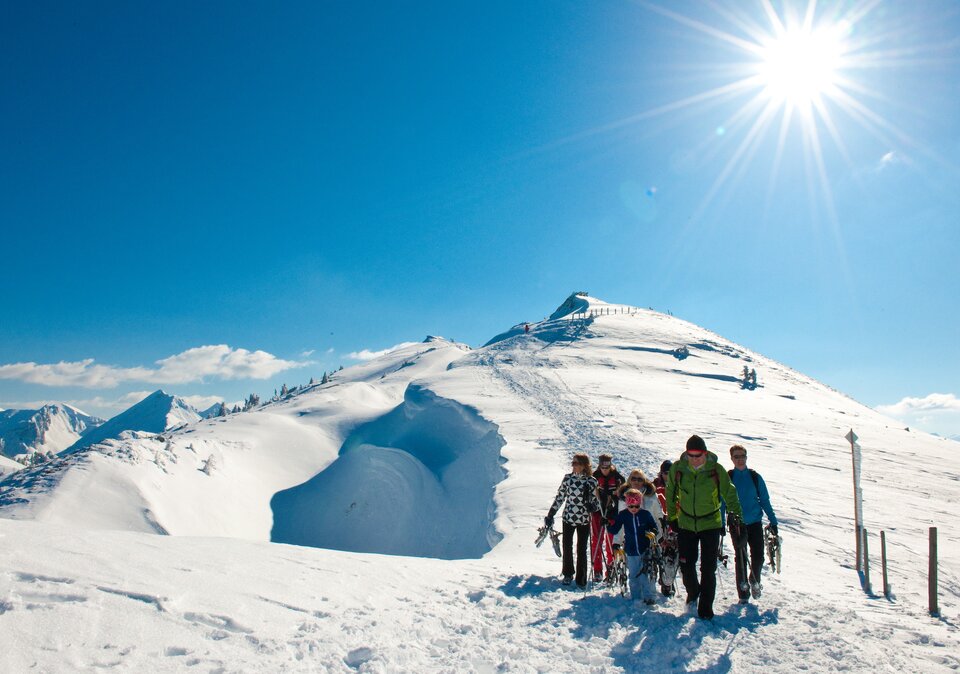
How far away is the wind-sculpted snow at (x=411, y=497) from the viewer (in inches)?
893

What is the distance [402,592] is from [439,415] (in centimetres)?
2927

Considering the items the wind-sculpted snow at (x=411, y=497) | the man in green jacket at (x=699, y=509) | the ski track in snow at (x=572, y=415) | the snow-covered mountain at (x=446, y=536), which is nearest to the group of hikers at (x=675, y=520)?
the man in green jacket at (x=699, y=509)

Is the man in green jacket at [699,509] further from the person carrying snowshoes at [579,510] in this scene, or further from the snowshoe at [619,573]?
the person carrying snowshoes at [579,510]

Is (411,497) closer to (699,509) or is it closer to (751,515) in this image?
(751,515)

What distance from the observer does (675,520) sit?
24.6 feet

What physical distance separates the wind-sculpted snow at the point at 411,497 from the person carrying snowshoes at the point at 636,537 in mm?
10843

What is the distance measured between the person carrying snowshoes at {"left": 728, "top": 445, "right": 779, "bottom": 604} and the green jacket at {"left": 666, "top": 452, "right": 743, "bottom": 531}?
1052 millimetres

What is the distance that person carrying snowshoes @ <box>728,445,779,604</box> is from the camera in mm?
7574

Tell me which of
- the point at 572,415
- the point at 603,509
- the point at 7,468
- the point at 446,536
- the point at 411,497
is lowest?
the point at 7,468

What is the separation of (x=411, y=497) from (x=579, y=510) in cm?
2096

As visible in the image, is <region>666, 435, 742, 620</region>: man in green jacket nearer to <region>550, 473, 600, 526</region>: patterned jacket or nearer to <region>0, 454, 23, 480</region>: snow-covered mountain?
<region>550, 473, 600, 526</region>: patterned jacket

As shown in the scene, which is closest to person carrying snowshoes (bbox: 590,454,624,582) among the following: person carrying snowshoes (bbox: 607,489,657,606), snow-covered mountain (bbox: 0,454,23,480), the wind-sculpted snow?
person carrying snowshoes (bbox: 607,489,657,606)

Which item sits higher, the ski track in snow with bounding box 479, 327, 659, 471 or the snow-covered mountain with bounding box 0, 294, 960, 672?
the ski track in snow with bounding box 479, 327, 659, 471

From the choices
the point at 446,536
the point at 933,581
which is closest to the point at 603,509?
the point at 933,581
